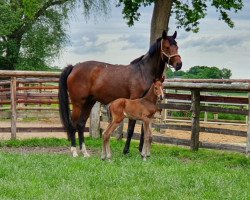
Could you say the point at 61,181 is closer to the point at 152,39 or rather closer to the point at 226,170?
the point at 226,170

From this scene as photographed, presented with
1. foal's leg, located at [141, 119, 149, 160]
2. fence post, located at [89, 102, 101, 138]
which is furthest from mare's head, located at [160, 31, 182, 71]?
fence post, located at [89, 102, 101, 138]

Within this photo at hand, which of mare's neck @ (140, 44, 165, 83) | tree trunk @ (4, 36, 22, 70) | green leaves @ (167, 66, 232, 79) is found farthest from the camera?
tree trunk @ (4, 36, 22, 70)

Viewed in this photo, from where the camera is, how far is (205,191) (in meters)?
6.94

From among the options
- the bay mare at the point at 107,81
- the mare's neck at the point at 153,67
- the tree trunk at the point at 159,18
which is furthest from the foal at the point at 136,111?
the tree trunk at the point at 159,18

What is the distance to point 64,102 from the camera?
11.4m

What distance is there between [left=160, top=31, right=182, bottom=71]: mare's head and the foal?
0.74m

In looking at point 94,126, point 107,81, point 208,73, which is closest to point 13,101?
point 94,126

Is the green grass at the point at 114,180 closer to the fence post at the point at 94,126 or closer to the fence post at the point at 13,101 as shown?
the fence post at the point at 13,101

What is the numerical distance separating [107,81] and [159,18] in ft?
26.9

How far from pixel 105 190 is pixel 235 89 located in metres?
5.54

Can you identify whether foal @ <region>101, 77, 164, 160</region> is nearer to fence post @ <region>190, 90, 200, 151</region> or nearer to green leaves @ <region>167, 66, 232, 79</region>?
fence post @ <region>190, 90, 200, 151</region>

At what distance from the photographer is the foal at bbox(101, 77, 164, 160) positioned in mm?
9711

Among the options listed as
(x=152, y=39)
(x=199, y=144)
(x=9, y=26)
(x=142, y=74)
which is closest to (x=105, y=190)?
(x=142, y=74)

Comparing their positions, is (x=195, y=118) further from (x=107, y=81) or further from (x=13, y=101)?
(x=13, y=101)
